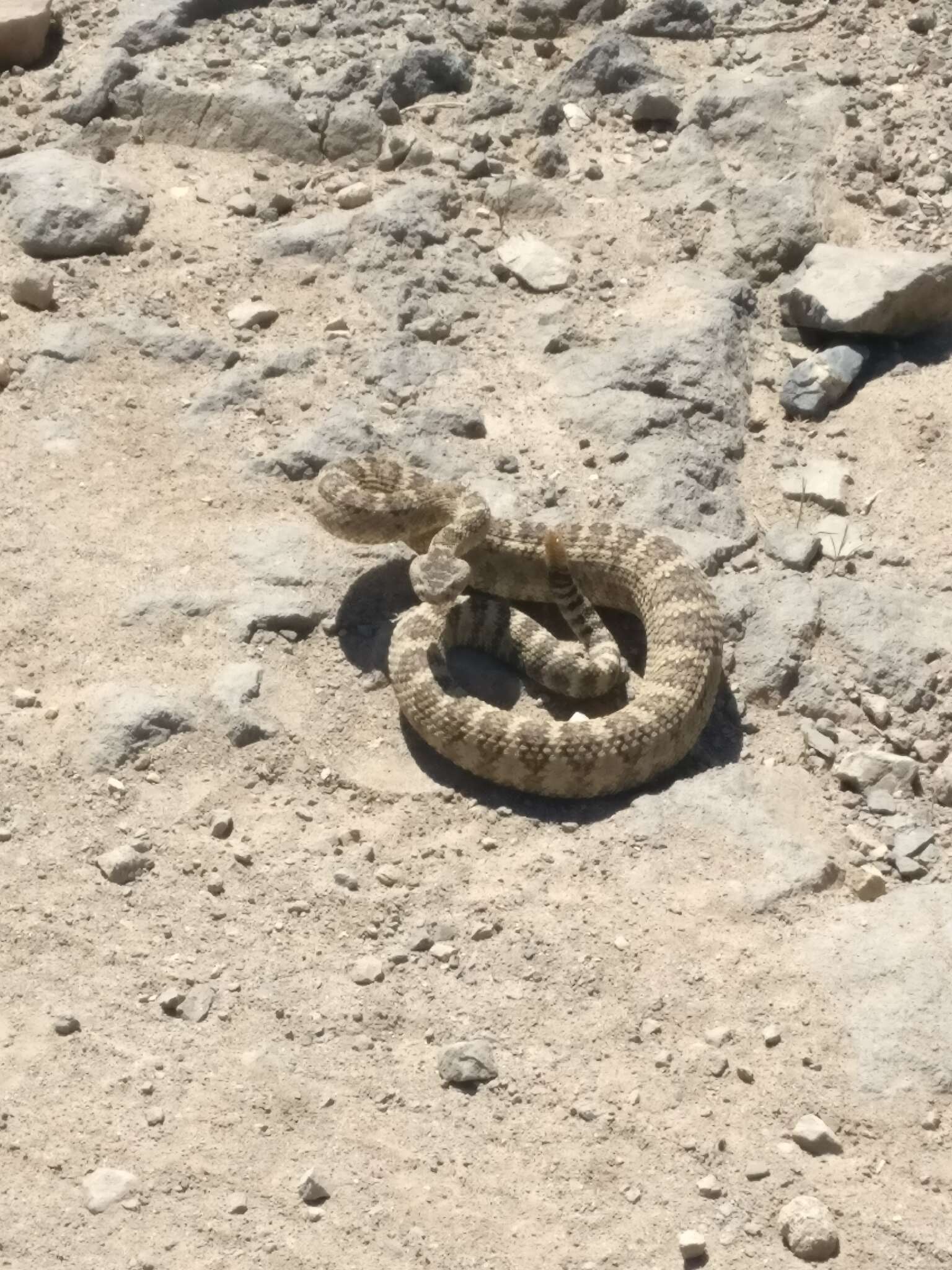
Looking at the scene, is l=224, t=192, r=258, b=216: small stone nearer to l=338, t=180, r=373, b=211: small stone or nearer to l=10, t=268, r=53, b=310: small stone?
l=338, t=180, r=373, b=211: small stone

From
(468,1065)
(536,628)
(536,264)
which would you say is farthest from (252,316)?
(468,1065)

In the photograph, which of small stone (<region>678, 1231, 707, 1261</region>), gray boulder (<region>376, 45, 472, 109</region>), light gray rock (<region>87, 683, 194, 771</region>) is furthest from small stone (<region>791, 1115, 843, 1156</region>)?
gray boulder (<region>376, 45, 472, 109</region>)

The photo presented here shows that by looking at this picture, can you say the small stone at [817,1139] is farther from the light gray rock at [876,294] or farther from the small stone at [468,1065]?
the light gray rock at [876,294]

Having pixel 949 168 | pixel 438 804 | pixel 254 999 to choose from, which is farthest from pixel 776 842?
pixel 949 168

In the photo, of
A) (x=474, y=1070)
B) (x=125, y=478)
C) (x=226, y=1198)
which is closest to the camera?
(x=226, y=1198)

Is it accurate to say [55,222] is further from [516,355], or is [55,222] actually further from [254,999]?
[254,999]

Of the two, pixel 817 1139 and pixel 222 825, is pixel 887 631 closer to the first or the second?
pixel 817 1139
